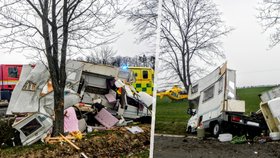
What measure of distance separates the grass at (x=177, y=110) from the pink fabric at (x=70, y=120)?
493 centimetres

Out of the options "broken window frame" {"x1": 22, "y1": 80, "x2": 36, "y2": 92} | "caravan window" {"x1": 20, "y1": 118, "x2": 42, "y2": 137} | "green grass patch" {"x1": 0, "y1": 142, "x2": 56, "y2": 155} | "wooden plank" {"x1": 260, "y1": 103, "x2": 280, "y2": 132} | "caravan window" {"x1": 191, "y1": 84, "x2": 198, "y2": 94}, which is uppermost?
"broken window frame" {"x1": 22, "y1": 80, "x2": 36, "y2": 92}

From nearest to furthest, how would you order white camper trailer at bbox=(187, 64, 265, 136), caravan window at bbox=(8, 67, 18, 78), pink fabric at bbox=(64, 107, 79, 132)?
1. white camper trailer at bbox=(187, 64, 265, 136)
2. pink fabric at bbox=(64, 107, 79, 132)
3. caravan window at bbox=(8, 67, 18, 78)

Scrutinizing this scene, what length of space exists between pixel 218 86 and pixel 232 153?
1.47ft

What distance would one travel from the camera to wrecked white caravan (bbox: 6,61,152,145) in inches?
276

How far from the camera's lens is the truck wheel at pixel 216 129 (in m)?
2.59

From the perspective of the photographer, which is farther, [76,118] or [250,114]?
[76,118]

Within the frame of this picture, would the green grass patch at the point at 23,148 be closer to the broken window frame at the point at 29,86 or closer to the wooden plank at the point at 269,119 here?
A: the broken window frame at the point at 29,86

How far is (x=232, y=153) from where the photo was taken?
2.53 metres

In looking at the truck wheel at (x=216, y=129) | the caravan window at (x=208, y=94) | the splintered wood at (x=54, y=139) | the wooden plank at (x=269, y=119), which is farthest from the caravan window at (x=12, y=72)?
the wooden plank at (x=269, y=119)

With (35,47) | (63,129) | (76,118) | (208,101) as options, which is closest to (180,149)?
(208,101)

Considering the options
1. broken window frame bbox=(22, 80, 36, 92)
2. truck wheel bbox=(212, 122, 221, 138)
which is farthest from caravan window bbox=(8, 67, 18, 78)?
truck wheel bbox=(212, 122, 221, 138)

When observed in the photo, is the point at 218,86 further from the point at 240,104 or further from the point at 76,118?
the point at 76,118

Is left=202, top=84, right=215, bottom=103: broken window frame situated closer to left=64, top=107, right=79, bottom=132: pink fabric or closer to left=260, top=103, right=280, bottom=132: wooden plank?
left=260, top=103, right=280, bottom=132: wooden plank

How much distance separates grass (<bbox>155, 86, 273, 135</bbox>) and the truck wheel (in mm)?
184
